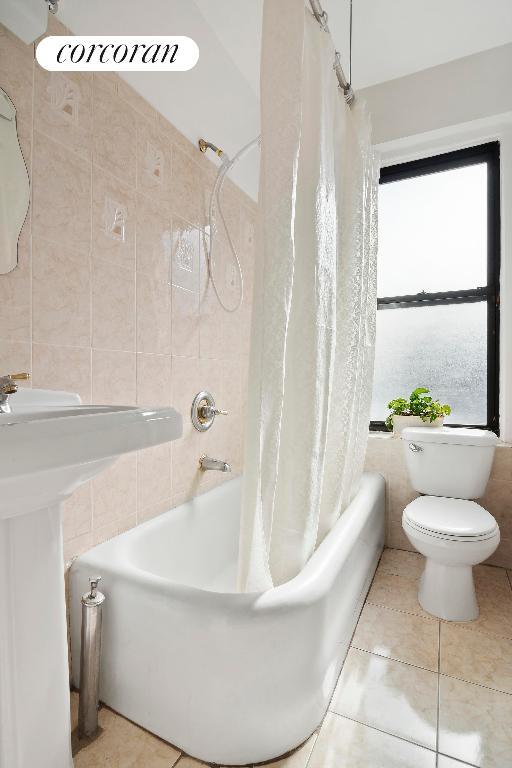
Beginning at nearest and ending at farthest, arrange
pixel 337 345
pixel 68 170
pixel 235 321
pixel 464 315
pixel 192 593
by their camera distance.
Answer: pixel 192 593 → pixel 68 170 → pixel 337 345 → pixel 235 321 → pixel 464 315

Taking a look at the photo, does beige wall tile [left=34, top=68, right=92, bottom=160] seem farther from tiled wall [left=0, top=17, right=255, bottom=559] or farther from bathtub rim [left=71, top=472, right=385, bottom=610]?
bathtub rim [left=71, top=472, right=385, bottom=610]

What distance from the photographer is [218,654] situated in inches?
36.0

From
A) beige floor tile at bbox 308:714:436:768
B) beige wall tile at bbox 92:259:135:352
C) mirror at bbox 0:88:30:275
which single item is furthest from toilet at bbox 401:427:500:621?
mirror at bbox 0:88:30:275

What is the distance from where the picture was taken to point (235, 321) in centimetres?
201

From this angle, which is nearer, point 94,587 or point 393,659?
point 94,587

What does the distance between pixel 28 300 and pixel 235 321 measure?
1093 millimetres

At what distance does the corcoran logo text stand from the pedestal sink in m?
0.95

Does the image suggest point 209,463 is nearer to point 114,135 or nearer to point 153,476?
point 153,476

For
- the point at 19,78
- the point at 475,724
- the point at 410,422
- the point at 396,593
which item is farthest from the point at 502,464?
the point at 19,78

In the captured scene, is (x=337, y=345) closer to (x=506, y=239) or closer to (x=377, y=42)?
(x=506, y=239)

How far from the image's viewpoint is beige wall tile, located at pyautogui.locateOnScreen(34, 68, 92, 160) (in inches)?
41.5

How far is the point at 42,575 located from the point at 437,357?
2241mm

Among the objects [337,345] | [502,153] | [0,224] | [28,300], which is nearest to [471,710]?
[337,345]

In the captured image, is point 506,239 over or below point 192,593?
over
